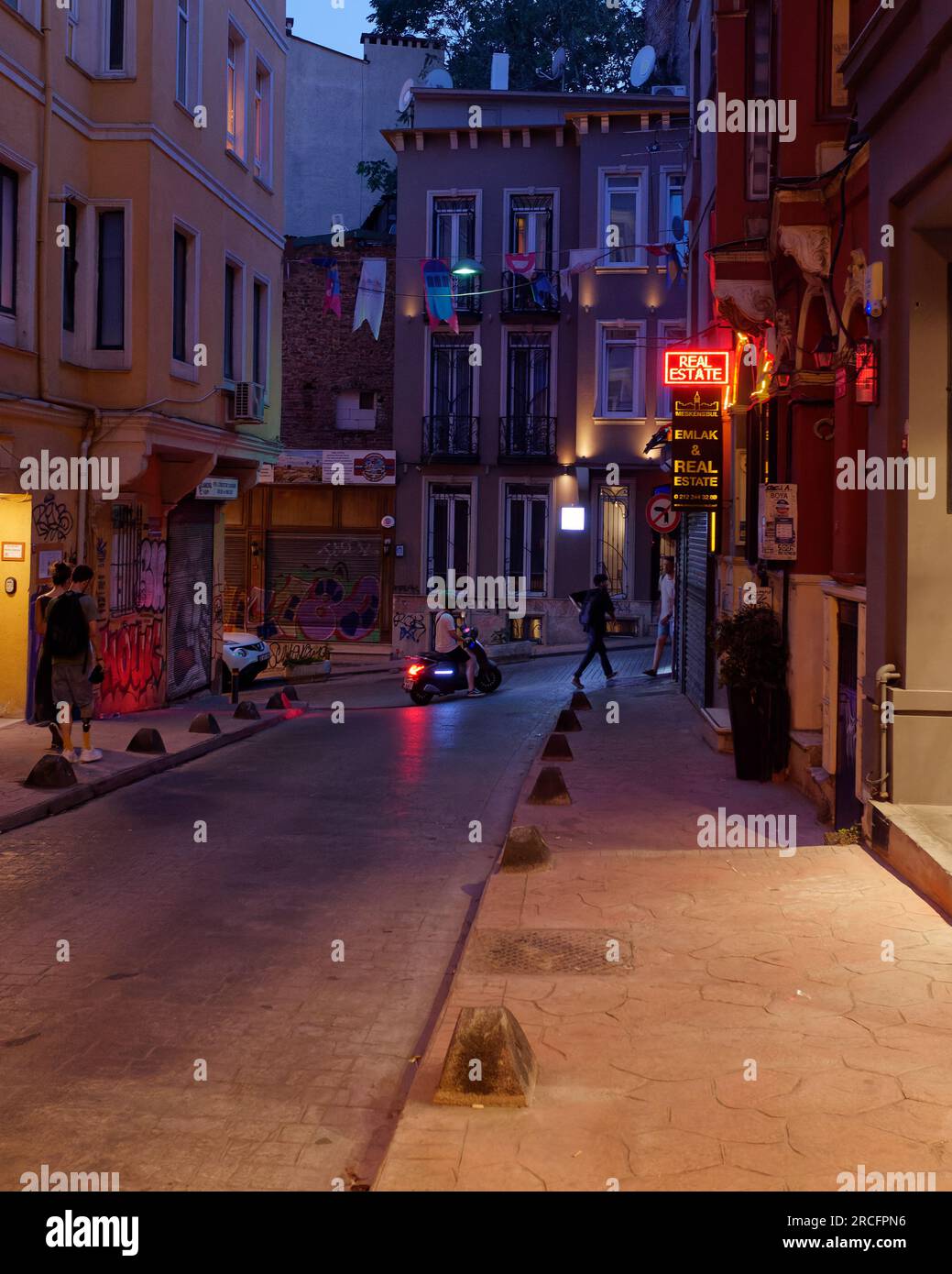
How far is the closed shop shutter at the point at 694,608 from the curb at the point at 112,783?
245 inches

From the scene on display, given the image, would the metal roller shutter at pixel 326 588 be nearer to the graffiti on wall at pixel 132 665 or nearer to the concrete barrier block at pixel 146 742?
the graffiti on wall at pixel 132 665

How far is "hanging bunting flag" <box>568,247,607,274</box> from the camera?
31.2 meters

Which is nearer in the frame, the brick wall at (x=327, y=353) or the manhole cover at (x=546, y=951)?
the manhole cover at (x=546, y=951)

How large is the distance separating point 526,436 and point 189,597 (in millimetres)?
14307

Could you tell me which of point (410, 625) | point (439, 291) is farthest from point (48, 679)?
point (410, 625)

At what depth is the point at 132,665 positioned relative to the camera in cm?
1959

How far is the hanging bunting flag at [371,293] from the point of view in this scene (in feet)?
111

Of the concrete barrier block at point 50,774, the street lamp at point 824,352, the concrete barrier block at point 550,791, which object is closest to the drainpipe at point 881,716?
the concrete barrier block at point 550,791

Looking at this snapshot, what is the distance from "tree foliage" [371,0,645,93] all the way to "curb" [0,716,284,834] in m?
29.2

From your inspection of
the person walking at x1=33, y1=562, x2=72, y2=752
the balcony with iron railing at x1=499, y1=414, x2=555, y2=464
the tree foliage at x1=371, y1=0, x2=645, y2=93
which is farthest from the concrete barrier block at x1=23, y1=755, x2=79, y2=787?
the tree foliage at x1=371, y1=0, x2=645, y2=93

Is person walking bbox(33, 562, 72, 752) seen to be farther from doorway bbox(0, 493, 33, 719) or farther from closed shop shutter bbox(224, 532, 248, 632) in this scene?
closed shop shutter bbox(224, 532, 248, 632)

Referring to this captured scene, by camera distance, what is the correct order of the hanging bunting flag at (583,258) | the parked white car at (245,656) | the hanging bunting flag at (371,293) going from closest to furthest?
1. the parked white car at (245,656)
2. the hanging bunting flag at (583,258)
3. the hanging bunting flag at (371,293)

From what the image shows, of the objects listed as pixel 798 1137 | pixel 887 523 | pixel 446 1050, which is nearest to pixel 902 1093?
pixel 798 1137

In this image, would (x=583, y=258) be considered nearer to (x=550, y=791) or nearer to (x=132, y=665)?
(x=132, y=665)
